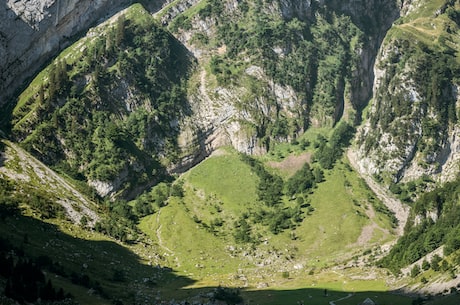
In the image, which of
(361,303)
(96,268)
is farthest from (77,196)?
(361,303)

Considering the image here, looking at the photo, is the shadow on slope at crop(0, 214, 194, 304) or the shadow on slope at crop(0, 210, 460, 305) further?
the shadow on slope at crop(0, 210, 460, 305)

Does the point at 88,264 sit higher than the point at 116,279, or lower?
higher

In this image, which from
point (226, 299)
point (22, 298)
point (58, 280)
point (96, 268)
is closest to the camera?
point (22, 298)

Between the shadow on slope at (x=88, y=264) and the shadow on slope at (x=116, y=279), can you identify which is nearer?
the shadow on slope at (x=88, y=264)

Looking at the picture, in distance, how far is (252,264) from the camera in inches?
7357

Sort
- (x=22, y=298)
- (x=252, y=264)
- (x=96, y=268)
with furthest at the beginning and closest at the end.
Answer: (x=252, y=264)
(x=96, y=268)
(x=22, y=298)

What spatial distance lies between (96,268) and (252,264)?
61234 millimetres

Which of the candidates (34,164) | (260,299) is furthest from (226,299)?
(34,164)

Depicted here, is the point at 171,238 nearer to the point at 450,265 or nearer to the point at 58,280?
the point at 58,280

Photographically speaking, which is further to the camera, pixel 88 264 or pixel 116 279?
pixel 88 264

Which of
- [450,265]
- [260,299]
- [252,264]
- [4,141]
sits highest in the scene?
[4,141]

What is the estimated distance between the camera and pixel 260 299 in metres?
132

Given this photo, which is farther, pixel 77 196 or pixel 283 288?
pixel 77 196

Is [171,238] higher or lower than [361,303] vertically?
lower
